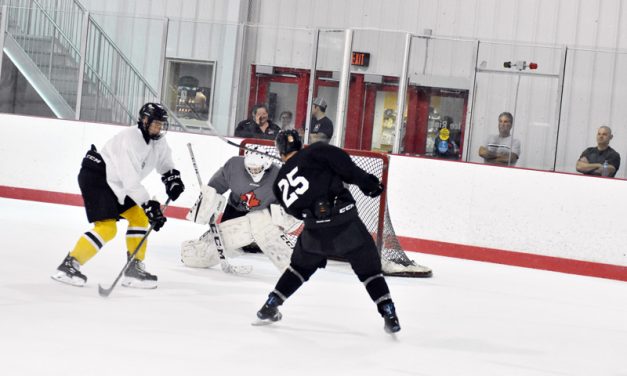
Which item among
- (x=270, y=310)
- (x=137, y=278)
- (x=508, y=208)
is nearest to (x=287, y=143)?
(x=270, y=310)

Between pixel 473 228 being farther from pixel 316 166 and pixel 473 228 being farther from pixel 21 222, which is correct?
pixel 316 166

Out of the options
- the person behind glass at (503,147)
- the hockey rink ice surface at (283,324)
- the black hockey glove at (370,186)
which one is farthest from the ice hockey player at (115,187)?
the person behind glass at (503,147)

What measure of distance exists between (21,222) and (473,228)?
11.2 ft

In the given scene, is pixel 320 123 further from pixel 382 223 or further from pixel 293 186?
pixel 293 186

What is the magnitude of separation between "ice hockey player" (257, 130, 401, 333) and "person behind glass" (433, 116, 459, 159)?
3.88 meters

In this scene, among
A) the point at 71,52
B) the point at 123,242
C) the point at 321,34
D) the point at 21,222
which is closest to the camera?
the point at 123,242

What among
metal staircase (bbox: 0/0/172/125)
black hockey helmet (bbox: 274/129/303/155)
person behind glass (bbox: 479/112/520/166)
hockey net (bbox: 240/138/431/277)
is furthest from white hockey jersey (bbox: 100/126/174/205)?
metal staircase (bbox: 0/0/172/125)

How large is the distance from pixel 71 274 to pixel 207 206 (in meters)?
1.23

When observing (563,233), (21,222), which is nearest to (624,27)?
(563,233)

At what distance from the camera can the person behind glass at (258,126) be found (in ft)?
27.6

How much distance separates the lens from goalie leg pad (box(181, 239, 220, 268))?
606 cm

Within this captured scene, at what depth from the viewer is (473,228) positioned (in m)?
7.91

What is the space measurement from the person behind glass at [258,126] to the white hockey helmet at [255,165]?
217cm

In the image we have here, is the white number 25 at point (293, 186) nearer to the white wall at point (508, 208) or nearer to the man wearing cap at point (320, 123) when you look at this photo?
the white wall at point (508, 208)
